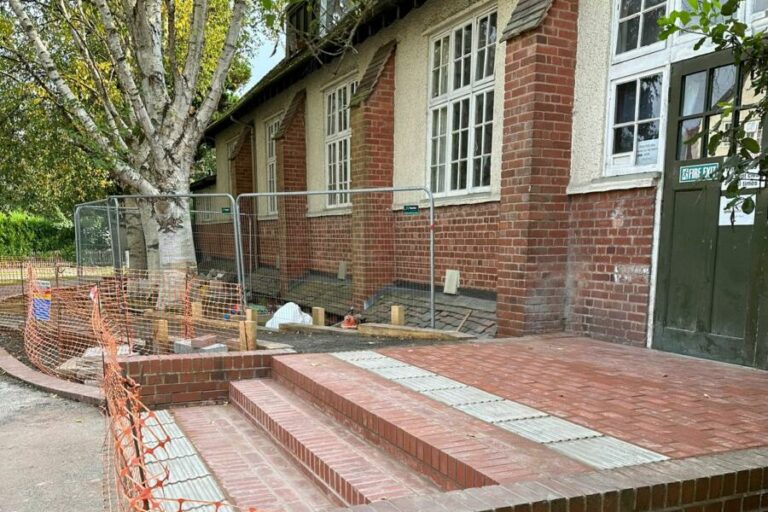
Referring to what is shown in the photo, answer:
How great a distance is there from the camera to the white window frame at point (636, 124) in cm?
484

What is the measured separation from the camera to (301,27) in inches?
576

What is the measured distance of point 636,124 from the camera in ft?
16.9

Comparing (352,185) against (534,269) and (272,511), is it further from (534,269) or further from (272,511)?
(272,511)

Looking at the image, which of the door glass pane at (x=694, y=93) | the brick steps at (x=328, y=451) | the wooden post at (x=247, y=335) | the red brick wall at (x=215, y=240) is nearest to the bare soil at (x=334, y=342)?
the wooden post at (x=247, y=335)

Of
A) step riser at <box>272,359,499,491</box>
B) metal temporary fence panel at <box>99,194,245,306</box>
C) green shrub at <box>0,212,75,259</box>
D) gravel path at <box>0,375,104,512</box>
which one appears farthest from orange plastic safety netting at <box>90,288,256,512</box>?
green shrub at <box>0,212,75,259</box>

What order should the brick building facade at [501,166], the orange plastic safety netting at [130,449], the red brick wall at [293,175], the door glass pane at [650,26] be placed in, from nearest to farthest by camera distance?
the orange plastic safety netting at [130,449] < the door glass pane at [650,26] < the brick building facade at [501,166] < the red brick wall at [293,175]

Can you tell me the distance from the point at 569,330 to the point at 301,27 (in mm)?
12220

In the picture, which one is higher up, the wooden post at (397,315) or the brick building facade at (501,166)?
the brick building facade at (501,166)

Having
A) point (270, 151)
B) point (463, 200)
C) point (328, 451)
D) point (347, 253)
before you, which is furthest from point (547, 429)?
point (270, 151)

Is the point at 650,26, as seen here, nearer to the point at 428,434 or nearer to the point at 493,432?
Answer: the point at 493,432

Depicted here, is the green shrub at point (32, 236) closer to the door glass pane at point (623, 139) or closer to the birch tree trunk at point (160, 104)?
the birch tree trunk at point (160, 104)

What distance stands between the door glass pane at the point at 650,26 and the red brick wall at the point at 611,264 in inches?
57.1

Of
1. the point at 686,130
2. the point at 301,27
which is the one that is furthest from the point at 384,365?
the point at 301,27

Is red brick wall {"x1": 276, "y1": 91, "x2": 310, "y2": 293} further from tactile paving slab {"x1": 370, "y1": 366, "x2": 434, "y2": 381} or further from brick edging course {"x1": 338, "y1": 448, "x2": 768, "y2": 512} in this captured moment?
brick edging course {"x1": 338, "y1": 448, "x2": 768, "y2": 512}
